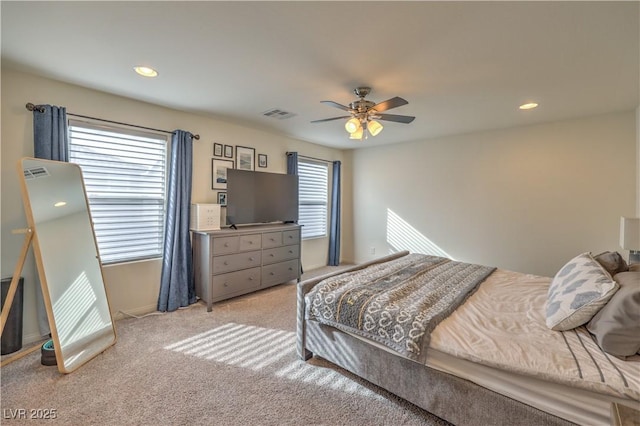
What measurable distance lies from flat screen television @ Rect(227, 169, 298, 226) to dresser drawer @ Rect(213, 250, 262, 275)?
474 mm

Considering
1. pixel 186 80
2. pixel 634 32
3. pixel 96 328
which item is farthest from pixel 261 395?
pixel 634 32

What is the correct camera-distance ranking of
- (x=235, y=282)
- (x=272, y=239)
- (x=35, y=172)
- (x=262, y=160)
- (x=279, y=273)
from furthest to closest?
(x=262, y=160) < (x=279, y=273) < (x=272, y=239) < (x=235, y=282) < (x=35, y=172)

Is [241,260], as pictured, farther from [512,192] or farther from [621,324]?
[512,192]

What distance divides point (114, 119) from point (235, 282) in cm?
226

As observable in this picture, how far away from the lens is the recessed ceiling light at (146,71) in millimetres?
2342

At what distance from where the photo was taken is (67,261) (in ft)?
7.73

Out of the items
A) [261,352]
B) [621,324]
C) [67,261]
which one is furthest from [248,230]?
[621,324]

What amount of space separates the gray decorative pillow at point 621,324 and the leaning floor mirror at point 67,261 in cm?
343

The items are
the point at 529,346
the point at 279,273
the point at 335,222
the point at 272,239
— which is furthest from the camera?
the point at 335,222

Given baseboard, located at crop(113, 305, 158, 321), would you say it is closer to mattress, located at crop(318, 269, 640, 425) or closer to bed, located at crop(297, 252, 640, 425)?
bed, located at crop(297, 252, 640, 425)

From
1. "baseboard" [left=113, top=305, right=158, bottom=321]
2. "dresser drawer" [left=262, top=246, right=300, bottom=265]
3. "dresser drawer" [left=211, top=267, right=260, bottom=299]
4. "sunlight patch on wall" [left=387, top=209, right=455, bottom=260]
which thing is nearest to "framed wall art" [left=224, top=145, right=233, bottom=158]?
"dresser drawer" [left=262, top=246, right=300, bottom=265]

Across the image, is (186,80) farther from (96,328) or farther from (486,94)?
(486,94)

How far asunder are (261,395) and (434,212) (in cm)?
388

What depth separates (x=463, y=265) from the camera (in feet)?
9.86
